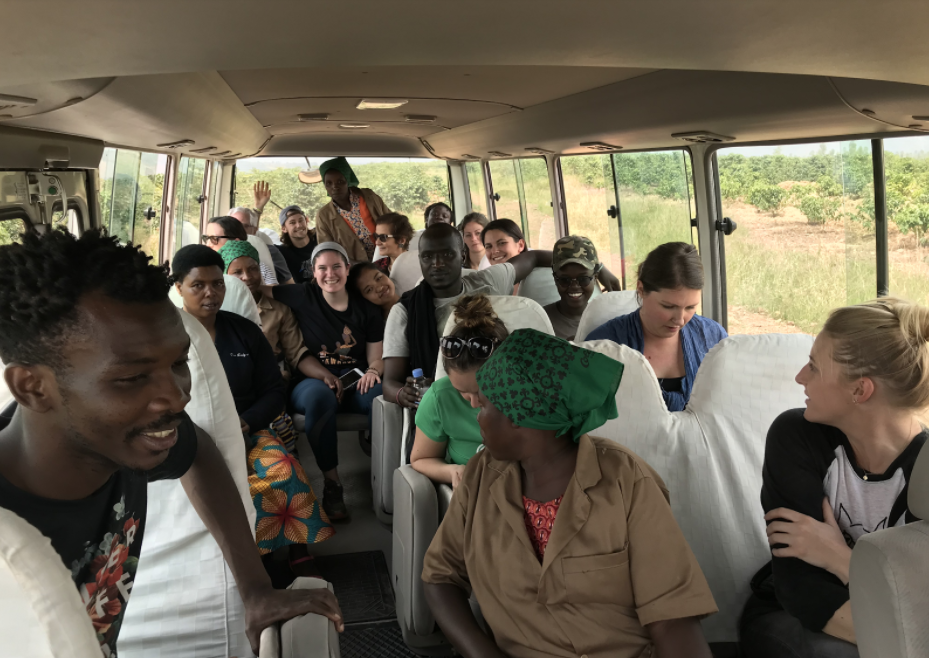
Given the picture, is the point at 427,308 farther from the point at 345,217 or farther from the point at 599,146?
the point at 345,217

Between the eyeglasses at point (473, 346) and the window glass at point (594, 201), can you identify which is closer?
the eyeglasses at point (473, 346)

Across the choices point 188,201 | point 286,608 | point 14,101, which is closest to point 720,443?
point 286,608

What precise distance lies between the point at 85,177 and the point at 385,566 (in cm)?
254

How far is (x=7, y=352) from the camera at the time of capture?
120 centimetres

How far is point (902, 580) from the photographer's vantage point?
1.20 metres

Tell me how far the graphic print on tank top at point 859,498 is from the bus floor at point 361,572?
1.60 metres

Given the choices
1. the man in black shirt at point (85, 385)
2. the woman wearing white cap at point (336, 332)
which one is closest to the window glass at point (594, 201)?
the woman wearing white cap at point (336, 332)

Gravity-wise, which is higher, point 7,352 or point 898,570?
point 7,352

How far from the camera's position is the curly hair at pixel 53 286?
3.87 ft

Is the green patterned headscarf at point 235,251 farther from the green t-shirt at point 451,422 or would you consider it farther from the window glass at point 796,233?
the window glass at point 796,233

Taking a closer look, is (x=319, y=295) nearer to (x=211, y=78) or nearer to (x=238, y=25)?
(x=211, y=78)

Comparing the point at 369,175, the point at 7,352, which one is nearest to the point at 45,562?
the point at 7,352

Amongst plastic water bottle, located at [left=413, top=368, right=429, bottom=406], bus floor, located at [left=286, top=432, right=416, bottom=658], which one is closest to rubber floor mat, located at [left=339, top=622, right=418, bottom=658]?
bus floor, located at [left=286, top=432, right=416, bottom=658]

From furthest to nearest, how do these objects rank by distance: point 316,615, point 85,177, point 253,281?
point 253,281 → point 85,177 → point 316,615
